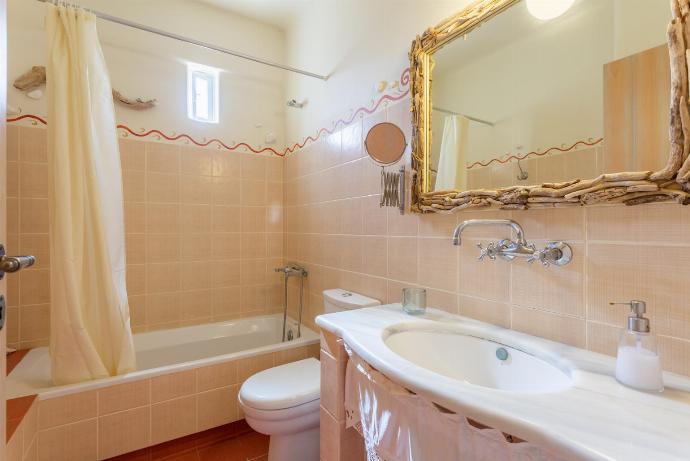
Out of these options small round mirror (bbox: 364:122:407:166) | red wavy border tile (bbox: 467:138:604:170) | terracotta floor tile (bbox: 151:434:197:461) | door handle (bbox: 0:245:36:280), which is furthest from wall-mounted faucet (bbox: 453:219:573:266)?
terracotta floor tile (bbox: 151:434:197:461)

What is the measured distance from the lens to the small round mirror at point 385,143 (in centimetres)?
137

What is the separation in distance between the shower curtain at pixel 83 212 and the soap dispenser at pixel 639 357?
74.7 inches

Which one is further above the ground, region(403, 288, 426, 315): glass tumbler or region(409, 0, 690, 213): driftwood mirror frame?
region(409, 0, 690, 213): driftwood mirror frame

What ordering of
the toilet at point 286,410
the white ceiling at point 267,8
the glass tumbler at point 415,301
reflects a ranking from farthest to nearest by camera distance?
1. the white ceiling at point 267,8
2. the toilet at point 286,410
3. the glass tumbler at point 415,301

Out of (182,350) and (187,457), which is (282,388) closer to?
(187,457)

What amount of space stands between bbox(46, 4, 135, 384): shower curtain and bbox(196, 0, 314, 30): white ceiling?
948 millimetres

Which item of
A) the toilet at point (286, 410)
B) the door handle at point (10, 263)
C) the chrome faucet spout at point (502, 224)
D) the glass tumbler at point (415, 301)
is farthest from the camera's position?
the toilet at point (286, 410)

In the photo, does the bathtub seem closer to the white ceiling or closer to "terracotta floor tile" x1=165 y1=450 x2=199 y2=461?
"terracotta floor tile" x1=165 y1=450 x2=199 y2=461

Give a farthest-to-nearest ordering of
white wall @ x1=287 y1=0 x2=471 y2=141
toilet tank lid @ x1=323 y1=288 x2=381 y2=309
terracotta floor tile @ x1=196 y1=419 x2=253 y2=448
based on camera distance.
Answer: terracotta floor tile @ x1=196 y1=419 x2=253 y2=448 < toilet tank lid @ x1=323 y1=288 x2=381 y2=309 < white wall @ x1=287 y1=0 x2=471 y2=141

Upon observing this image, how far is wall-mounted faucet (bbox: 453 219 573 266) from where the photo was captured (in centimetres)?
87

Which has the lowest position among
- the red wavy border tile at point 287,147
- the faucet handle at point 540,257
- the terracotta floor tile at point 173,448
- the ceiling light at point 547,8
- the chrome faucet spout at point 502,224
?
the terracotta floor tile at point 173,448

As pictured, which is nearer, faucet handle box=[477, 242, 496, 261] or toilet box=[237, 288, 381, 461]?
faucet handle box=[477, 242, 496, 261]

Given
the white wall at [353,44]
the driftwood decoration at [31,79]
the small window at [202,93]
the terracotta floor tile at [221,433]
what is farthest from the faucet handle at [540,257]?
the driftwood decoration at [31,79]

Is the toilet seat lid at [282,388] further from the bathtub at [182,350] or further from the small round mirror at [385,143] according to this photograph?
the small round mirror at [385,143]
